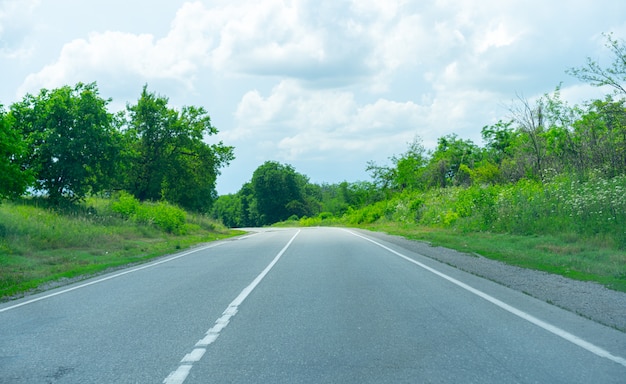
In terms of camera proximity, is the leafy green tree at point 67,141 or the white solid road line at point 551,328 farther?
the leafy green tree at point 67,141

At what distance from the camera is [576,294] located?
9734 millimetres

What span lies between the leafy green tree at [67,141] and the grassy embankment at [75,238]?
1.53 metres

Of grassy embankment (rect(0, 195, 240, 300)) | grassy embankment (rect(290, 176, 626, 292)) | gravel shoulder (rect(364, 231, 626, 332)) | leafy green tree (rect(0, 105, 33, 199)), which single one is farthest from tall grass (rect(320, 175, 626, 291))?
leafy green tree (rect(0, 105, 33, 199))

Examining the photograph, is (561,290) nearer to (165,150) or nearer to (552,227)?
(552,227)

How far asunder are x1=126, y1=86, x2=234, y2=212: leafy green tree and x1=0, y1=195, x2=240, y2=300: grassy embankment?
11675 mm

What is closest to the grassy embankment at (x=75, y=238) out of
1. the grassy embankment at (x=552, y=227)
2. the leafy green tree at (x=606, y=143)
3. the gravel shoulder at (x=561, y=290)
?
the gravel shoulder at (x=561, y=290)

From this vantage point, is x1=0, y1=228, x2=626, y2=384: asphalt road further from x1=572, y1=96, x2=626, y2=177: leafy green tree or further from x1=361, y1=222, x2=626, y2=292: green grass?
x1=572, y1=96, x2=626, y2=177: leafy green tree

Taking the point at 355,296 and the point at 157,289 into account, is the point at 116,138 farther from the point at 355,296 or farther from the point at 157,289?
the point at 355,296

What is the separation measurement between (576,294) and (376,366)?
5.73m

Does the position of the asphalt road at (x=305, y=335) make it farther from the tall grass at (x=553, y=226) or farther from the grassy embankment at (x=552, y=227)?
the tall grass at (x=553, y=226)

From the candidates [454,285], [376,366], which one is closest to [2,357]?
[376,366]

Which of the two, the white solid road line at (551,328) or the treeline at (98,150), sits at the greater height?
the treeline at (98,150)

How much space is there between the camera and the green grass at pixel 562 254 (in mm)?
12555

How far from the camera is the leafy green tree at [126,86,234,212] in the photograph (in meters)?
49.4
